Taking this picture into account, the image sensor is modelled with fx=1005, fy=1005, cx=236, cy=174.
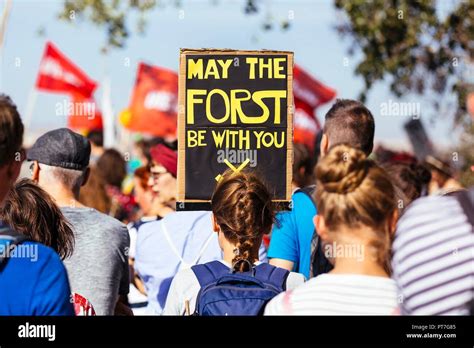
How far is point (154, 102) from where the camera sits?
50.1 feet

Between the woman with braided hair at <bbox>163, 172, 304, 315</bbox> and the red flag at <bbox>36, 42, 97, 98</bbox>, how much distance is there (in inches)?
425

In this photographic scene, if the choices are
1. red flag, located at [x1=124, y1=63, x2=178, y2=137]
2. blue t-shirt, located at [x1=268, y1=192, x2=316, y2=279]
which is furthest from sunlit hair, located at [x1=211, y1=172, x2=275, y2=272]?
A: red flag, located at [x1=124, y1=63, x2=178, y2=137]

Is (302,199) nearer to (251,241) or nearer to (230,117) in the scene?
(230,117)

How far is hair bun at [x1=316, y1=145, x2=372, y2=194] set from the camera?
11.0 ft

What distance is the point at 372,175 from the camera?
3393 mm

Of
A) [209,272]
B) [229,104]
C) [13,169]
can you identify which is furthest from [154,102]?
[13,169]

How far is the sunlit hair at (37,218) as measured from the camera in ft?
14.0

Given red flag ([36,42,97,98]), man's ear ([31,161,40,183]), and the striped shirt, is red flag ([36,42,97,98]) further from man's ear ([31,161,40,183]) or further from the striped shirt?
the striped shirt

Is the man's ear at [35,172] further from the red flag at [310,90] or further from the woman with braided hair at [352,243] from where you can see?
the red flag at [310,90]

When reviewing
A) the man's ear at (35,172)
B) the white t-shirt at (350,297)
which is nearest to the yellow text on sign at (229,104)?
the man's ear at (35,172)

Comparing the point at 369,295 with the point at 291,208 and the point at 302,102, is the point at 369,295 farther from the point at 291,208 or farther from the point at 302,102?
the point at 302,102
